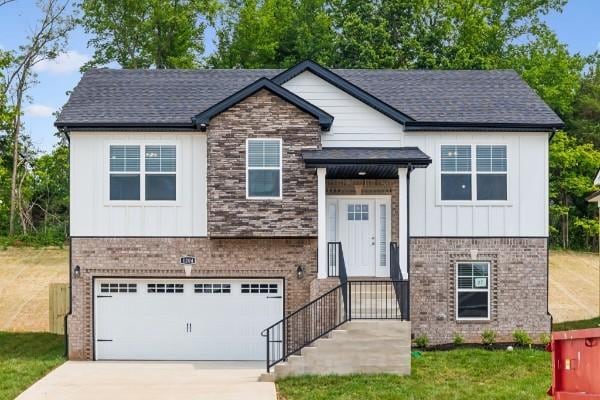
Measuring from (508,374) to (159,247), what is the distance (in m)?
8.60

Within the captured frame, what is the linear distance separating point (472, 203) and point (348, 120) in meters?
3.59

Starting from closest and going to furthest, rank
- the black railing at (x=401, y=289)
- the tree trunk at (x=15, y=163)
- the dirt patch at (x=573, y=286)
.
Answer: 1. the black railing at (x=401, y=289)
2. the dirt patch at (x=573, y=286)
3. the tree trunk at (x=15, y=163)

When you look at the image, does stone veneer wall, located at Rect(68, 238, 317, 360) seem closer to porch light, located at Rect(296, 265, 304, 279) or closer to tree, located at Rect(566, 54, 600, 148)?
porch light, located at Rect(296, 265, 304, 279)

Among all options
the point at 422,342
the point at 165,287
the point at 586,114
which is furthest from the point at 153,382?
the point at 586,114

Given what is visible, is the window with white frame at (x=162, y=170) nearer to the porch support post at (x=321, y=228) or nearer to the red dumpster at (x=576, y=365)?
the porch support post at (x=321, y=228)

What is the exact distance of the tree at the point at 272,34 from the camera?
42.3m

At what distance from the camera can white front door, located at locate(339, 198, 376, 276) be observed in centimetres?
2208

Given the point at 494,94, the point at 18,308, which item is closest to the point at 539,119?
the point at 494,94

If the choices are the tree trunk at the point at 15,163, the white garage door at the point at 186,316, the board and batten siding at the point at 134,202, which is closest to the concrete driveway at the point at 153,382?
the white garage door at the point at 186,316

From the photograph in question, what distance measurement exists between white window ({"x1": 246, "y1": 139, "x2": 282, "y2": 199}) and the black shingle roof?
1.76 metres

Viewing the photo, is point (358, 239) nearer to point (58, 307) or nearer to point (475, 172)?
point (475, 172)

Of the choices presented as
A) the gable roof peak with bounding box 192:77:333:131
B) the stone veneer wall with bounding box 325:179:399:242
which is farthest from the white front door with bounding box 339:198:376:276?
the gable roof peak with bounding box 192:77:333:131

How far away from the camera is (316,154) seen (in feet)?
67.1

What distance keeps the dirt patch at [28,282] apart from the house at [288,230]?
6960mm
